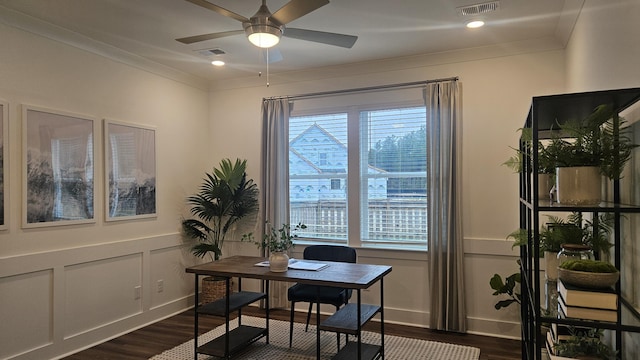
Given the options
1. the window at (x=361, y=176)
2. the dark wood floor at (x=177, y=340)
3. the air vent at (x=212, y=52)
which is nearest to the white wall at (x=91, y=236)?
the dark wood floor at (x=177, y=340)

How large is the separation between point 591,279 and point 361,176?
308 centimetres

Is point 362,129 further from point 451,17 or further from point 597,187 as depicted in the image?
point 597,187

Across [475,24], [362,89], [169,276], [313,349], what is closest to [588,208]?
[475,24]

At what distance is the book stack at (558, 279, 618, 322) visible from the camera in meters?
1.47

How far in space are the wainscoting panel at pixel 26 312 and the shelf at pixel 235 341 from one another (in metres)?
1.29

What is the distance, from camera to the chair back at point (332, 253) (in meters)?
3.84

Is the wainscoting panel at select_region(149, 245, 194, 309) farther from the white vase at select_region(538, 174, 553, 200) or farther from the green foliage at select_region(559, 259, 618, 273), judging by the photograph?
the green foliage at select_region(559, 259, 618, 273)

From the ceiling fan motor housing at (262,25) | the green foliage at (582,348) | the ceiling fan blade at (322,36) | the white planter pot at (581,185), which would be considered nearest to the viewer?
the white planter pot at (581,185)

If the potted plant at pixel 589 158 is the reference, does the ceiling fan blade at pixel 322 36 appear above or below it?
above

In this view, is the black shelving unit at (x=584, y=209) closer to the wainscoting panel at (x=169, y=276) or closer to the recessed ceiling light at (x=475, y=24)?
the recessed ceiling light at (x=475, y=24)

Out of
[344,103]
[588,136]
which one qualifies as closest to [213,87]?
[344,103]

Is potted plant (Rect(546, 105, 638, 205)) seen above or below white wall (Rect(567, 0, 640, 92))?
below

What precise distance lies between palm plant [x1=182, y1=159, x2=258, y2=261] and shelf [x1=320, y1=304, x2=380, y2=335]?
203 centimetres

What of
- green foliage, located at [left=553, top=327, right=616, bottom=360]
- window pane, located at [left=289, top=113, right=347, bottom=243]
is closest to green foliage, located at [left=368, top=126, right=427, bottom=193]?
window pane, located at [left=289, top=113, right=347, bottom=243]
